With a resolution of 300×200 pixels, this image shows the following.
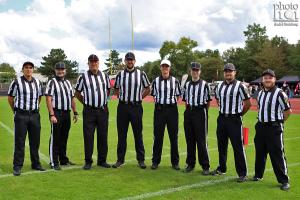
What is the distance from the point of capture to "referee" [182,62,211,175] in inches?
257

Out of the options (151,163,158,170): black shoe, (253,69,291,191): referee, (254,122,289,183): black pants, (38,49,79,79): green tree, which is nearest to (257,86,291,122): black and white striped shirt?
(253,69,291,191): referee

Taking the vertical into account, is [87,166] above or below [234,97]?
below

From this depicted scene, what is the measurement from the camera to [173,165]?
22.8ft

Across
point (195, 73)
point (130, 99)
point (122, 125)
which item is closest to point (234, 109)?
point (195, 73)

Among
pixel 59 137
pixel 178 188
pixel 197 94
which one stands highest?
pixel 197 94

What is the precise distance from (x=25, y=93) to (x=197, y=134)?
293 cm

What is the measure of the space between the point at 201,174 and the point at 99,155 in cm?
187

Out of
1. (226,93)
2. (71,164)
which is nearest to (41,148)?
(71,164)

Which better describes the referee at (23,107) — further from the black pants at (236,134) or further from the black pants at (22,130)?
the black pants at (236,134)

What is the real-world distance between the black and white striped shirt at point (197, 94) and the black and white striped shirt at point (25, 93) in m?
2.55

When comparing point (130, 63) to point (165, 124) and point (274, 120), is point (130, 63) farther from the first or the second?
point (274, 120)

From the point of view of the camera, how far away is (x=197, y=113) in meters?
6.55

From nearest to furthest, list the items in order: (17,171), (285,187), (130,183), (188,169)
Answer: (285,187) → (130,183) → (17,171) → (188,169)

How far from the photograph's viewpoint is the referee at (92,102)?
6879mm
